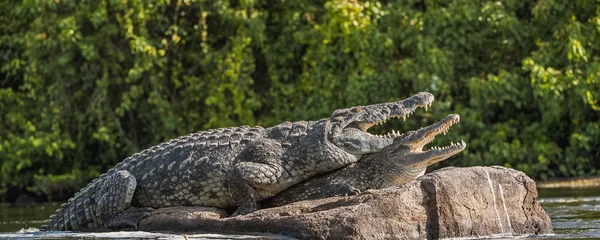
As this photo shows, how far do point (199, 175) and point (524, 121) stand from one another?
403 inches

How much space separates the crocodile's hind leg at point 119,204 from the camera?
9.59 metres

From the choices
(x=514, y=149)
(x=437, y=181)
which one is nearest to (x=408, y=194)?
(x=437, y=181)

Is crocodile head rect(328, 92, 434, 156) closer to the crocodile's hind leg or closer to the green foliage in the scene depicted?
the crocodile's hind leg

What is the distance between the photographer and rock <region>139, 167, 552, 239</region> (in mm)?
8227

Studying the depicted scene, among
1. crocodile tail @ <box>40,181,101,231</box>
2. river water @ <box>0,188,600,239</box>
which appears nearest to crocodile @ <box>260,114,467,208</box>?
river water @ <box>0,188,600,239</box>

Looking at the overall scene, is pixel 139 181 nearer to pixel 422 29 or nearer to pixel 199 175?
pixel 199 175

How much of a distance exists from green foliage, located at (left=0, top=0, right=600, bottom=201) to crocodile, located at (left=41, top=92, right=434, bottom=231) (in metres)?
8.20

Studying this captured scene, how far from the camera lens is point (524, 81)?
59.8 feet

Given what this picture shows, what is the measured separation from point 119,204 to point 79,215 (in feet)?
1.84

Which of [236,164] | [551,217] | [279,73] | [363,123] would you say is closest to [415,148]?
[363,123]

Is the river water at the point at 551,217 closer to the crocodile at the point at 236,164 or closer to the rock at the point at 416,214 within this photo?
the rock at the point at 416,214

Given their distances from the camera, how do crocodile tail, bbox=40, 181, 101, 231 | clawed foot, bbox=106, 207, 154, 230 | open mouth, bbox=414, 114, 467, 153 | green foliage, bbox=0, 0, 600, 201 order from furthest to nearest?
green foliage, bbox=0, 0, 600, 201
crocodile tail, bbox=40, 181, 101, 231
clawed foot, bbox=106, 207, 154, 230
open mouth, bbox=414, 114, 467, 153

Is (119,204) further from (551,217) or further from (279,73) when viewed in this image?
(279,73)

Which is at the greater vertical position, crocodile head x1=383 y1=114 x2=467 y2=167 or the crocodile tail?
crocodile head x1=383 y1=114 x2=467 y2=167
